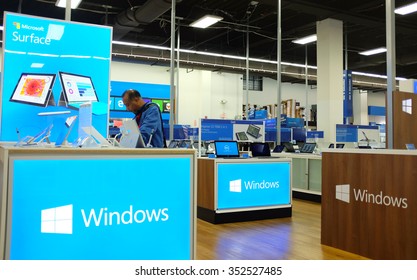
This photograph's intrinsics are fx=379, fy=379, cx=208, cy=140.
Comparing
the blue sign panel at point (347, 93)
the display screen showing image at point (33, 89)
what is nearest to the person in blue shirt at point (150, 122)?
the display screen showing image at point (33, 89)

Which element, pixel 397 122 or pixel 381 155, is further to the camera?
pixel 397 122

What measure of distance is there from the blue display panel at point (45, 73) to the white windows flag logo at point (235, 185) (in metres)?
2.46

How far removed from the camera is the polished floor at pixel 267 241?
12.1 feet

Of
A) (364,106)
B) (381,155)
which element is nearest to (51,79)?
(381,155)

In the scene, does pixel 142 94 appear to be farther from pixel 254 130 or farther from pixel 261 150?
pixel 261 150

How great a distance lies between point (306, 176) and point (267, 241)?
367 cm

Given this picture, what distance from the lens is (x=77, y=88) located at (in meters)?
3.24

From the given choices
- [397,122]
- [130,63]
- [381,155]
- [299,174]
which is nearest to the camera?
[381,155]

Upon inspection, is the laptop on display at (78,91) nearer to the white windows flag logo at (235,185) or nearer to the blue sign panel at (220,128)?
the white windows flag logo at (235,185)

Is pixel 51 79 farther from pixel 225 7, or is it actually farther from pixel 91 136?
pixel 225 7

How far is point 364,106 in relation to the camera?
22625 millimetres

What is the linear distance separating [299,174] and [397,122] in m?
4.06

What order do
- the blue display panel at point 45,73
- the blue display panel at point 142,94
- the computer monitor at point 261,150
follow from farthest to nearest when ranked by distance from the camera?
the blue display panel at point 142,94, the computer monitor at point 261,150, the blue display panel at point 45,73

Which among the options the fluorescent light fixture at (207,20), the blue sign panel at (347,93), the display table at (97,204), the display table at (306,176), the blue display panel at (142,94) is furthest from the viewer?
the blue display panel at (142,94)
